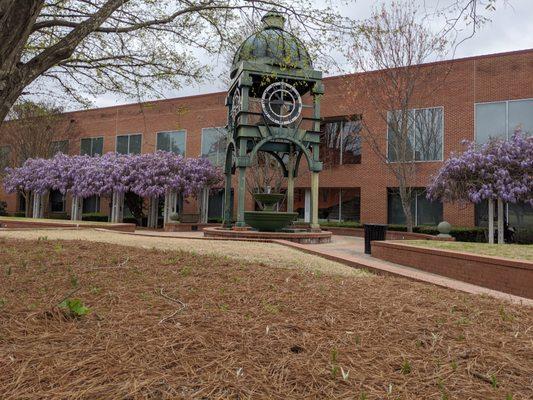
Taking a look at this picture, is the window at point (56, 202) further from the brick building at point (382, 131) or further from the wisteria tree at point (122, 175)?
the brick building at point (382, 131)

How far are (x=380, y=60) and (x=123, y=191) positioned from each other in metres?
16.0

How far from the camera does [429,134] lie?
2158 cm

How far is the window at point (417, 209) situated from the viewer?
21.9 metres

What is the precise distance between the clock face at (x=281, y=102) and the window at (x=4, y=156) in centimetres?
2703

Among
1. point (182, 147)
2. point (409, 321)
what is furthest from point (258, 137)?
point (182, 147)

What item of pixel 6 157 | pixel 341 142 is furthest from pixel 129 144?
pixel 341 142

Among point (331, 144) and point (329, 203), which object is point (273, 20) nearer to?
point (331, 144)

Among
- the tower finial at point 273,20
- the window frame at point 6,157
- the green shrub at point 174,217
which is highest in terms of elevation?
the window frame at point 6,157

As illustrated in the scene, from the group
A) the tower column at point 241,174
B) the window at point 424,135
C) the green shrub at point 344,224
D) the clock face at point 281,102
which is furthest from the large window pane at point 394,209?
the tower column at point 241,174

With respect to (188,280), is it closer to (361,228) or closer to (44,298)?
(44,298)

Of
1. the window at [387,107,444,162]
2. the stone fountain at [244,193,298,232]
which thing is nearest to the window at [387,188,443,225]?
the window at [387,107,444,162]

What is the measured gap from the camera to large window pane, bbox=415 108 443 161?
2144 centimetres

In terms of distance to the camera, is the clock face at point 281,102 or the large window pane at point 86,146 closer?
the clock face at point 281,102

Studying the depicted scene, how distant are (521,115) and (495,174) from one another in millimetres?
7494
